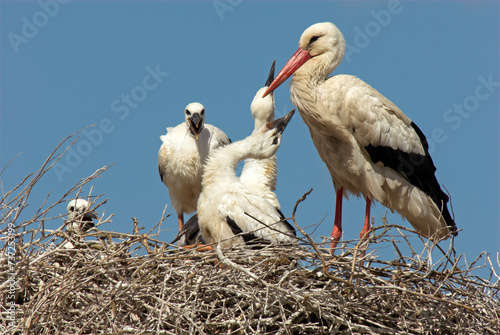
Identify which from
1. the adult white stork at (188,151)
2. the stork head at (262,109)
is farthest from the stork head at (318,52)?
the adult white stork at (188,151)

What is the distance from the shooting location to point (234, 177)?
20.1 ft

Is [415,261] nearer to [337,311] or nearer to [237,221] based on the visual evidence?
[337,311]

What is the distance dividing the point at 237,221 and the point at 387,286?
154 cm

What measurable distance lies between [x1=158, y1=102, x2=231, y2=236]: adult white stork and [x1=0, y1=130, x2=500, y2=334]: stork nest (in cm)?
237

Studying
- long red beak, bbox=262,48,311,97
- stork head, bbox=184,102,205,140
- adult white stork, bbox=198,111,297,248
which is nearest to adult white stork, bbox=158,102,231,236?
stork head, bbox=184,102,205,140

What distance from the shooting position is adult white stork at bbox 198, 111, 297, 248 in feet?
19.2

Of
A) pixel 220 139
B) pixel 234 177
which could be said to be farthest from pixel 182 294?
pixel 220 139

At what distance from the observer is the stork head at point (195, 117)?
7.30 metres

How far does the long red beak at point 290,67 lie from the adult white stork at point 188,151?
2.96 feet

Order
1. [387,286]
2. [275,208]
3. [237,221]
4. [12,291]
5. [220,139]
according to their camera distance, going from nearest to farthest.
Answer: [387,286] < [12,291] < [237,221] < [275,208] < [220,139]

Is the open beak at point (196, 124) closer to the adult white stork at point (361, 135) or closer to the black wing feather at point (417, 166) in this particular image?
the adult white stork at point (361, 135)

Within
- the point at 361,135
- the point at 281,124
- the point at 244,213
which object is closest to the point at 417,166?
the point at 361,135

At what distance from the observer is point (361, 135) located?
252 inches

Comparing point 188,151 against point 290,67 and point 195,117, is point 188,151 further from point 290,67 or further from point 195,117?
point 290,67
